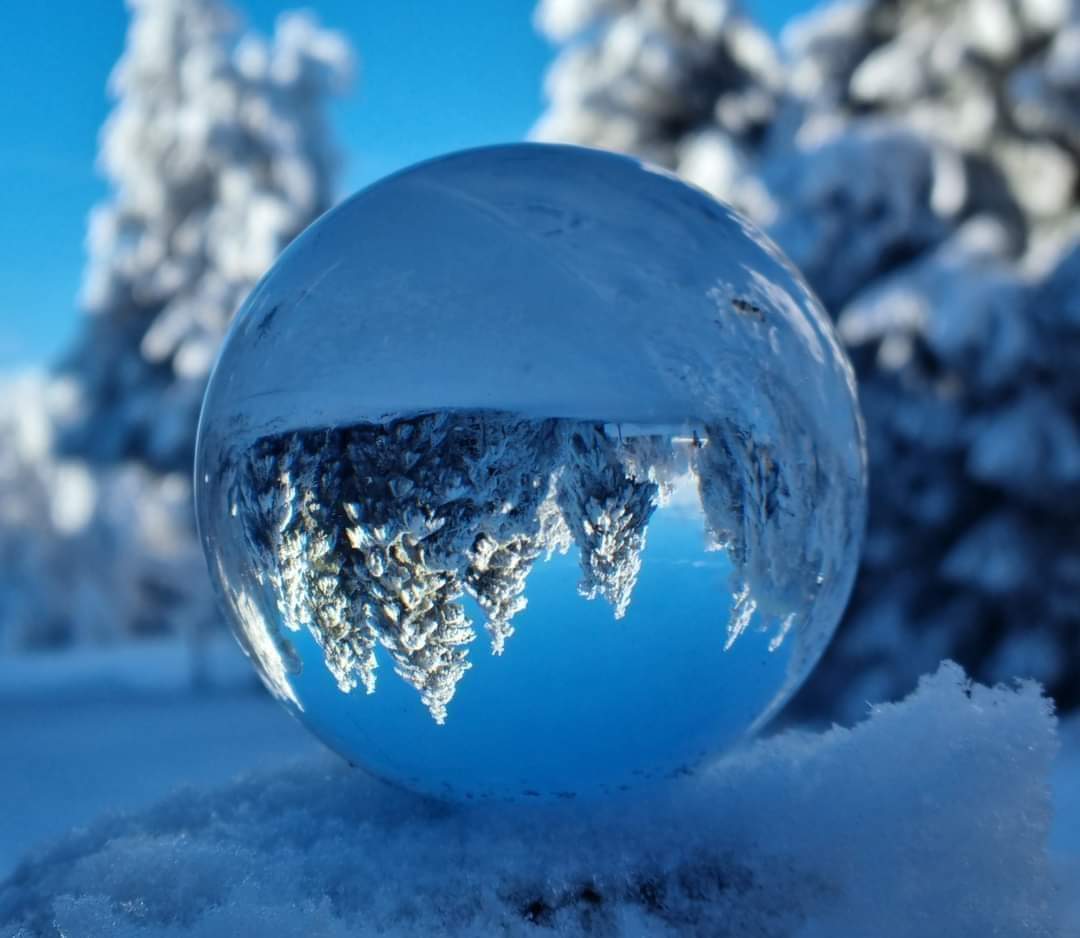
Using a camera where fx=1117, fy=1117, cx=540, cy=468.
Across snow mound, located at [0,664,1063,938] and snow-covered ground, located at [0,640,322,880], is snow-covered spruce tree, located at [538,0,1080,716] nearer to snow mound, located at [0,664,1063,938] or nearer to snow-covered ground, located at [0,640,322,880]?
snow-covered ground, located at [0,640,322,880]

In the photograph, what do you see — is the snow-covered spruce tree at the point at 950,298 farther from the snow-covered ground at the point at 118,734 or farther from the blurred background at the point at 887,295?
the snow-covered ground at the point at 118,734

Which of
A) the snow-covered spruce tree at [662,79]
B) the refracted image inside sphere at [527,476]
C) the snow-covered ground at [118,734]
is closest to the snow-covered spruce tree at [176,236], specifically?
the snow-covered ground at [118,734]

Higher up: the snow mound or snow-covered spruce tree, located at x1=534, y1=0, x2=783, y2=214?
snow-covered spruce tree, located at x1=534, y1=0, x2=783, y2=214

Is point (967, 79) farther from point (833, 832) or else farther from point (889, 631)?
point (833, 832)

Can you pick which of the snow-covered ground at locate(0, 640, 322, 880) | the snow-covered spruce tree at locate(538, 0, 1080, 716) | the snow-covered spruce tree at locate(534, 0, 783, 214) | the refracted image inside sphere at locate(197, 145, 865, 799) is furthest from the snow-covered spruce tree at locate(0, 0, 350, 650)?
the refracted image inside sphere at locate(197, 145, 865, 799)

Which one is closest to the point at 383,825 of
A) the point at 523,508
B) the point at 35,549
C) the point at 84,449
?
the point at 523,508

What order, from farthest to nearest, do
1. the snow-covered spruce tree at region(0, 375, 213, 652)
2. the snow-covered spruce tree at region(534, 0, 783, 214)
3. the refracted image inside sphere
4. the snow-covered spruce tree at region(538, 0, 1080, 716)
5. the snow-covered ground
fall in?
the snow-covered spruce tree at region(0, 375, 213, 652) → the snow-covered spruce tree at region(534, 0, 783, 214) → the snow-covered spruce tree at region(538, 0, 1080, 716) → the snow-covered ground → the refracted image inside sphere
